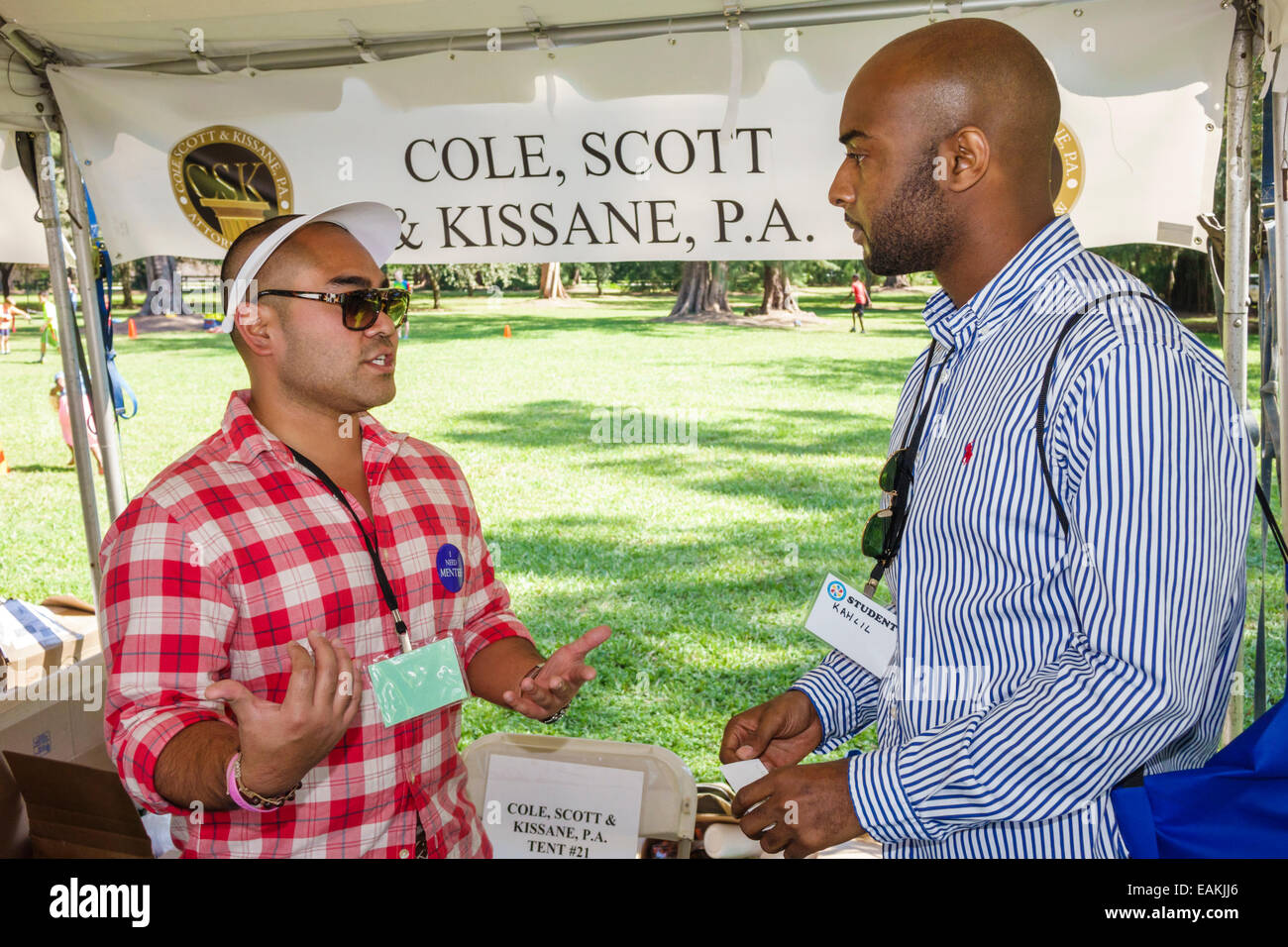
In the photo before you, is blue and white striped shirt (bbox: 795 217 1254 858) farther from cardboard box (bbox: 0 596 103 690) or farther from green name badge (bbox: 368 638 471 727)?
cardboard box (bbox: 0 596 103 690)

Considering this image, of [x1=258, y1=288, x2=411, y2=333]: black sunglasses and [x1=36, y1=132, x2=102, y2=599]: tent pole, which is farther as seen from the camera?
[x1=36, y1=132, x2=102, y2=599]: tent pole

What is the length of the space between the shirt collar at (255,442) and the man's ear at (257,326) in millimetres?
117

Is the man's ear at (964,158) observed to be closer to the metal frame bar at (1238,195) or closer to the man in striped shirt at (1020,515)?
the man in striped shirt at (1020,515)

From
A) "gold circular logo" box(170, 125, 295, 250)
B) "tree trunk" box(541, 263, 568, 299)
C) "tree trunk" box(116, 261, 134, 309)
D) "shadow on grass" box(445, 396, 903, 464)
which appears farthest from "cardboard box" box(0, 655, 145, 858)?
"tree trunk" box(116, 261, 134, 309)

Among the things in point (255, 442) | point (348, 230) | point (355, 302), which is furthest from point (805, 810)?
point (348, 230)

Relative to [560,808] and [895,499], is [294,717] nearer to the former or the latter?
[895,499]

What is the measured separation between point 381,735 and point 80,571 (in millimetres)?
6867

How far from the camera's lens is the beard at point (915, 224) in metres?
1.54

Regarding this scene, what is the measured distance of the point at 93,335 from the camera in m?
3.78

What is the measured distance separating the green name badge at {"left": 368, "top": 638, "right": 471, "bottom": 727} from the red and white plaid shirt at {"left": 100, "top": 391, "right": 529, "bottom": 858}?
0.32 ft

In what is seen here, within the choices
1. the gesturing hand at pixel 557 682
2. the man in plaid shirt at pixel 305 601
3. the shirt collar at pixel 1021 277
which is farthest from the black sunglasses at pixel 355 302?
the shirt collar at pixel 1021 277

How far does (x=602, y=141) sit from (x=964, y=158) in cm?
202

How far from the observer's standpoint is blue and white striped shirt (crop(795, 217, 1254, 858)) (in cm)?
122
